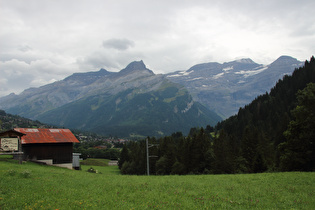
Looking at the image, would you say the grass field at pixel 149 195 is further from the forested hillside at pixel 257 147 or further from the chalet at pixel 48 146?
the chalet at pixel 48 146

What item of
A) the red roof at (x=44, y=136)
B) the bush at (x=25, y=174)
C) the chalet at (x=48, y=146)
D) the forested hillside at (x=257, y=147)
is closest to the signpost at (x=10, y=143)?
the chalet at (x=48, y=146)

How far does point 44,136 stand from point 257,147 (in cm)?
5181

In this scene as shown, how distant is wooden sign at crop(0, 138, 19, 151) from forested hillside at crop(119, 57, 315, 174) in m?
30.7

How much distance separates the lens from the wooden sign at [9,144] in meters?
33.8

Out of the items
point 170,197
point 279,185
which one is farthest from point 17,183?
point 279,185

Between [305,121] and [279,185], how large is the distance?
836 inches

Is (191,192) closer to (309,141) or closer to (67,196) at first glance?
(67,196)

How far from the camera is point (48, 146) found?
50.9m

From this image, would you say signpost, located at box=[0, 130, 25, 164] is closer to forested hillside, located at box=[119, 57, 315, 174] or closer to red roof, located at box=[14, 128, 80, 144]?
red roof, located at box=[14, 128, 80, 144]

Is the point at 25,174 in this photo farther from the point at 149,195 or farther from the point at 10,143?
the point at 10,143

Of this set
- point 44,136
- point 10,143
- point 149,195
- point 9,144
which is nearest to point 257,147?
point 44,136

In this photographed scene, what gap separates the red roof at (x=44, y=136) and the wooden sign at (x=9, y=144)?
1283cm

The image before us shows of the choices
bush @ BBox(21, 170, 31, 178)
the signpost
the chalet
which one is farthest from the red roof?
bush @ BBox(21, 170, 31, 178)

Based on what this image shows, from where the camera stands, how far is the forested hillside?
3816cm
